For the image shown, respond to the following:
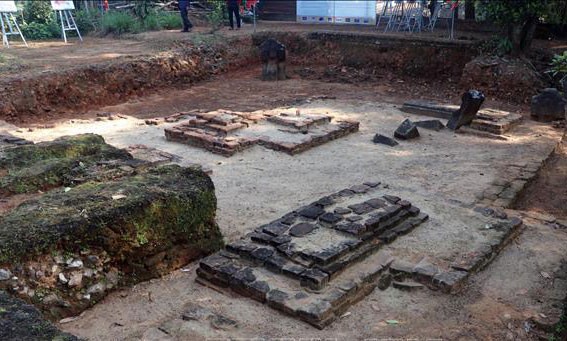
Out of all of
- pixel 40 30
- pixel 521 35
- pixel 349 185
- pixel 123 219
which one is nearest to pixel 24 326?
pixel 123 219

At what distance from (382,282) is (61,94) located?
8.36 m

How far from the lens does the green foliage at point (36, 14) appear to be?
1631 centimetres

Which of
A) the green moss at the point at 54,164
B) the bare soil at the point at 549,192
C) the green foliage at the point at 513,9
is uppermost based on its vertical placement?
the green foliage at the point at 513,9

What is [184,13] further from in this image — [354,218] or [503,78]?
[354,218]

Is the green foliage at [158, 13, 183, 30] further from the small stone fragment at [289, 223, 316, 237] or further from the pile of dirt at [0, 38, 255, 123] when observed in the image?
the small stone fragment at [289, 223, 316, 237]

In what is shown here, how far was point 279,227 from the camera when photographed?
4.73 meters

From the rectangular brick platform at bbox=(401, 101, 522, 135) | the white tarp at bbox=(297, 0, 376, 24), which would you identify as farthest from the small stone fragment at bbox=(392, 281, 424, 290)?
the white tarp at bbox=(297, 0, 376, 24)

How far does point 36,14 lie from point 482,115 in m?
13.9

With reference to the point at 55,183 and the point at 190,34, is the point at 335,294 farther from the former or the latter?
the point at 190,34

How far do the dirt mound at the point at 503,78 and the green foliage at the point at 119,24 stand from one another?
31.7ft

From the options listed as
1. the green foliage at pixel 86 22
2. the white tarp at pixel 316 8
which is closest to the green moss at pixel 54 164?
the green foliage at pixel 86 22

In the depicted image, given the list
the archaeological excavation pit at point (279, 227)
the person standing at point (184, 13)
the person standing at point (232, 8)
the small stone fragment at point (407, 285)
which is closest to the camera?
the archaeological excavation pit at point (279, 227)

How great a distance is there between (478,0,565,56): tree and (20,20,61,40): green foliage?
477 inches

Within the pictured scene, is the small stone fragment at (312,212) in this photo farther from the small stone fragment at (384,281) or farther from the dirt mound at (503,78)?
the dirt mound at (503,78)
